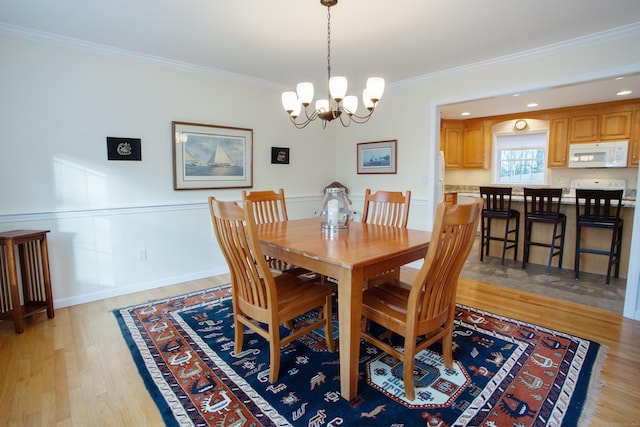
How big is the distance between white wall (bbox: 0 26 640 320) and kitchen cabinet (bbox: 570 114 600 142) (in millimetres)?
3184

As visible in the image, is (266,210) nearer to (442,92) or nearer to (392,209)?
(392,209)

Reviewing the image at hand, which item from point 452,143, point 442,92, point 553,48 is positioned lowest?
point 452,143

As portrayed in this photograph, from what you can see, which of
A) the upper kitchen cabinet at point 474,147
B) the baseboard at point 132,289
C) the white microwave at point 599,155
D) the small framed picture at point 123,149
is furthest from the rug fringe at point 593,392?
the upper kitchen cabinet at point 474,147

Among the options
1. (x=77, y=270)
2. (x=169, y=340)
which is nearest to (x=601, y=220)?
(x=169, y=340)

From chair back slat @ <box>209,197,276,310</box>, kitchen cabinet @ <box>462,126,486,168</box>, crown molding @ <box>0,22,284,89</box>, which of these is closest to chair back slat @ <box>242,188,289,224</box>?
chair back slat @ <box>209,197,276,310</box>

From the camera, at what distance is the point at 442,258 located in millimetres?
1604

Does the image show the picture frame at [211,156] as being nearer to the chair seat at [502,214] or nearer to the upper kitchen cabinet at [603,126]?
the chair seat at [502,214]

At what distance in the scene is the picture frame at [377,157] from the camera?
4.28 metres

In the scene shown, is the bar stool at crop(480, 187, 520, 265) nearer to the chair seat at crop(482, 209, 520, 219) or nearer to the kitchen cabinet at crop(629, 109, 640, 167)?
the chair seat at crop(482, 209, 520, 219)

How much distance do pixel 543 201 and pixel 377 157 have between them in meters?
2.08

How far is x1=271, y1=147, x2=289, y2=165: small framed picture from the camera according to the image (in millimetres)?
4262

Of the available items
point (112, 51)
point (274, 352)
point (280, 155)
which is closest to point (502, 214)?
point (280, 155)

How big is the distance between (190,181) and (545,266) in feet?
14.7

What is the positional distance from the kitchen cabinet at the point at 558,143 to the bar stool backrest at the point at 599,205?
2.08 meters
